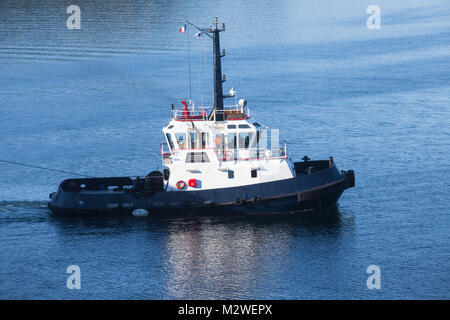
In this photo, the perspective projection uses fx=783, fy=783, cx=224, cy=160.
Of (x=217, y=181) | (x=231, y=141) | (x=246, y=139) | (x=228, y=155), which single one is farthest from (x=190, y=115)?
(x=217, y=181)

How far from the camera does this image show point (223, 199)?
38938 millimetres

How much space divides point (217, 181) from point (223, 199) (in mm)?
997

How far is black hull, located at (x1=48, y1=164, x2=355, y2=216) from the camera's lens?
127ft

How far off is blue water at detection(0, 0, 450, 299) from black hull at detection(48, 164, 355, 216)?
56cm

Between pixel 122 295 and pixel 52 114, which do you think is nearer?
pixel 122 295

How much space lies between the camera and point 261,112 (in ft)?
203

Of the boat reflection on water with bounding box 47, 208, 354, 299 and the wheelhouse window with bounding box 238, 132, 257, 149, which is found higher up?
the wheelhouse window with bounding box 238, 132, 257, 149

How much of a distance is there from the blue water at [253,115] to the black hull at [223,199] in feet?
1.84

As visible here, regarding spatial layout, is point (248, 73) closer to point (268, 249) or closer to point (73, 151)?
point (73, 151)

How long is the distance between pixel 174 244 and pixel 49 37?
63.3 meters

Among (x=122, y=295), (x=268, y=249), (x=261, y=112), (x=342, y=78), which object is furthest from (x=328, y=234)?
(x=342, y=78)
